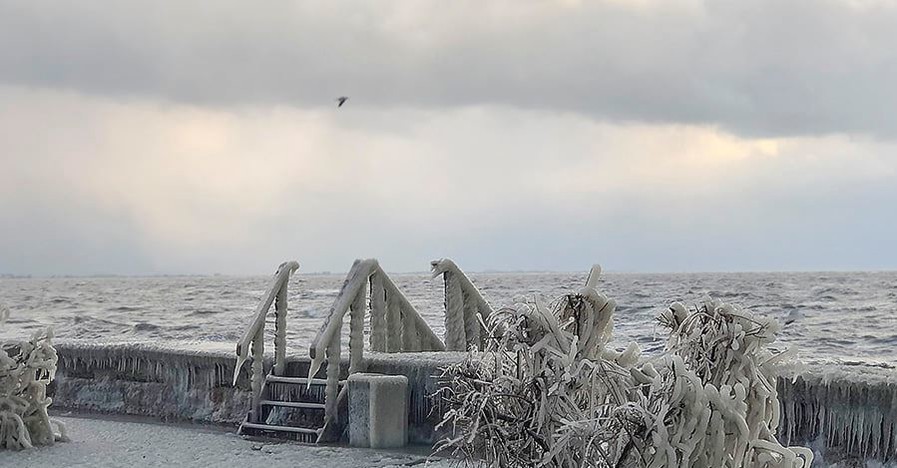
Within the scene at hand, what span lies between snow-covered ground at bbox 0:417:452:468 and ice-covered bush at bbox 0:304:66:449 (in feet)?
0.67

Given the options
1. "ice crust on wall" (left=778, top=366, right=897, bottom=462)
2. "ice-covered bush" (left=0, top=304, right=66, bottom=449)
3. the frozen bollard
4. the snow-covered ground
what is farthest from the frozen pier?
"ice-covered bush" (left=0, top=304, right=66, bottom=449)

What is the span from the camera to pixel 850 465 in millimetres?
8828

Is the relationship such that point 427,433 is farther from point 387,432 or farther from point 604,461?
point 604,461

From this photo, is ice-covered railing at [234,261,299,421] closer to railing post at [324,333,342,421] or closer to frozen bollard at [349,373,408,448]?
railing post at [324,333,342,421]

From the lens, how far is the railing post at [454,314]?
12953 mm

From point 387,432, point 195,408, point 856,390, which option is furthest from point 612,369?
point 195,408

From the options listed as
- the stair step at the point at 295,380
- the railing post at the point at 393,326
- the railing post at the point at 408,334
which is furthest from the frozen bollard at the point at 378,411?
the railing post at the point at 408,334

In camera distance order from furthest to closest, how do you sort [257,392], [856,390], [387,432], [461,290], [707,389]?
[461,290], [257,392], [387,432], [856,390], [707,389]

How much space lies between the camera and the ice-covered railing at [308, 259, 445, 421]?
11.2 meters

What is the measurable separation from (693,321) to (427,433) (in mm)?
6855

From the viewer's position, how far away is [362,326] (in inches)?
460

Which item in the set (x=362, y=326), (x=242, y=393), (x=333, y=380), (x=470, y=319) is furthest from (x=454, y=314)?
(x=242, y=393)

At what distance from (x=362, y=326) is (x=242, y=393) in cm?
208

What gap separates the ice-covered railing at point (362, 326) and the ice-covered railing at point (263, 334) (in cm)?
78
